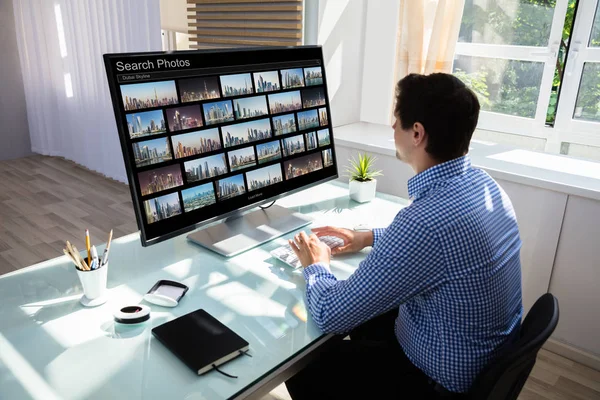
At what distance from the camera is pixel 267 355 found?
3.92 ft

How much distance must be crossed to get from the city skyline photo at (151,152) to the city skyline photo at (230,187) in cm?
22

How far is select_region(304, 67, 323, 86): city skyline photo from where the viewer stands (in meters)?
1.93

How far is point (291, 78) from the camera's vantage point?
1.87 metres

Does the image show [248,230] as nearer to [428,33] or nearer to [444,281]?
[444,281]

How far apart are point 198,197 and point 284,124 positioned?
46cm

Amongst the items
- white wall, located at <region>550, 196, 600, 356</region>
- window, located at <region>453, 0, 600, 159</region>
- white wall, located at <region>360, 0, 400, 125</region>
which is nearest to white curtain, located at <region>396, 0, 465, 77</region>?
white wall, located at <region>360, 0, 400, 125</region>

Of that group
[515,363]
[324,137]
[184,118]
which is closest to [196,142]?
[184,118]

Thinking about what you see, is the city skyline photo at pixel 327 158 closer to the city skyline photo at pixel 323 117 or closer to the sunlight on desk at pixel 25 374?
the city skyline photo at pixel 323 117

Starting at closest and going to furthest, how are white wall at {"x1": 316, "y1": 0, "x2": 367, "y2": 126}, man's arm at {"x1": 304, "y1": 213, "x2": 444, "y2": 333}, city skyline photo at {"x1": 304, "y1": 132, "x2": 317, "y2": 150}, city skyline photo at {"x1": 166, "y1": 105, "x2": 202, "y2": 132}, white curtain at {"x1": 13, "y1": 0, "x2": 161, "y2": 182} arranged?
man's arm at {"x1": 304, "y1": 213, "x2": 444, "y2": 333} → city skyline photo at {"x1": 166, "y1": 105, "x2": 202, "y2": 132} → city skyline photo at {"x1": 304, "y1": 132, "x2": 317, "y2": 150} → white wall at {"x1": 316, "y1": 0, "x2": 367, "y2": 126} → white curtain at {"x1": 13, "y1": 0, "x2": 161, "y2": 182}

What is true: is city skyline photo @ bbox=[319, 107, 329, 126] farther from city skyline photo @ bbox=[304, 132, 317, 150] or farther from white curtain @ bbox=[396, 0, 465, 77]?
white curtain @ bbox=[396, 0, 465, 77]

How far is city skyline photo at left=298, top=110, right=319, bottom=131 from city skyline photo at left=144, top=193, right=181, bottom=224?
0.61 meters

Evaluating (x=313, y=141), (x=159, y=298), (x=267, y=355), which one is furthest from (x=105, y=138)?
(x=267, y=355)

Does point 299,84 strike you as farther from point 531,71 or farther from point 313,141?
point 531,71

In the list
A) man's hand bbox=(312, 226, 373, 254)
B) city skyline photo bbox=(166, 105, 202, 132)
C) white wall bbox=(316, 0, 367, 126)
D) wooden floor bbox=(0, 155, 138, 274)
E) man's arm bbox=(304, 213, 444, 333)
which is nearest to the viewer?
man's arm bbox=(304, 213, 444, 333)
